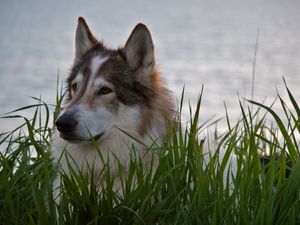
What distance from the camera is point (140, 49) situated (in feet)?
15.6

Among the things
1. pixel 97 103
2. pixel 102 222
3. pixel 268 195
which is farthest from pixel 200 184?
pixel 97 103

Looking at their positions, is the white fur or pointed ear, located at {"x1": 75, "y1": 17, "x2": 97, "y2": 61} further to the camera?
pointed ear, located at {"x1": 75, "y1": 17, "x2": 97, "y2": 61}

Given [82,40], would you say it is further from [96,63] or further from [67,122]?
[67,122]

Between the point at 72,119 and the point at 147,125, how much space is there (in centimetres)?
60

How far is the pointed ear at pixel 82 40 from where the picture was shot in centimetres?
509

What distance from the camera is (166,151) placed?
416cm

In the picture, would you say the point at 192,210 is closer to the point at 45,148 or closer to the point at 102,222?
the point at 102,222

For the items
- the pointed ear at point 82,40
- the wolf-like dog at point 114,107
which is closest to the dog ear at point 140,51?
the wolf-like dog at point 114,107

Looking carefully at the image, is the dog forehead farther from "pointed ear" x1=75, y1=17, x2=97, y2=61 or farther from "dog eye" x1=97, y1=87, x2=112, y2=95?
"pointed ear" x1=75, y1=17, x2=97, y2=61

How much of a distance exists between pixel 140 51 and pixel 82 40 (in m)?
0.62

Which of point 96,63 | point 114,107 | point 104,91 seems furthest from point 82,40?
point 114,107

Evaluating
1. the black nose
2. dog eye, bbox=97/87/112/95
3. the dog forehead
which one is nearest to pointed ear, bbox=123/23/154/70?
the dog forehead

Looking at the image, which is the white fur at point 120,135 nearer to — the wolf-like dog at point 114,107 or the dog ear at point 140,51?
the wolf-like dog at point 114,107

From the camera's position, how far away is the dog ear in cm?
469
